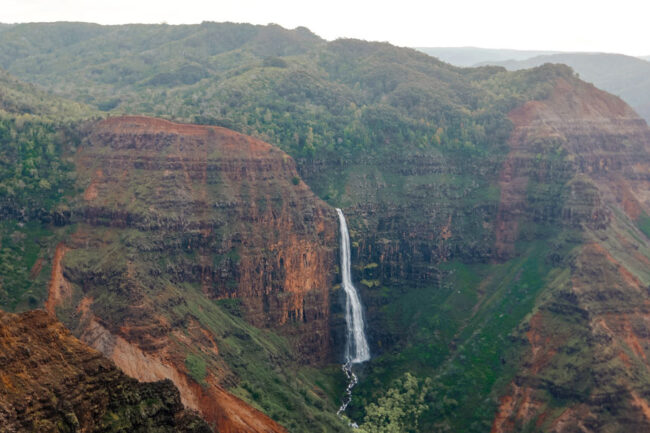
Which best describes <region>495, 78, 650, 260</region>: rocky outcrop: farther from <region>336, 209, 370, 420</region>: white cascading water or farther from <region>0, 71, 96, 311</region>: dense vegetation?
<region>0, 71, 96, 311</region>: dense vegetation

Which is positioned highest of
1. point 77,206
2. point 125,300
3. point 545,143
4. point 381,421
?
point 545,143

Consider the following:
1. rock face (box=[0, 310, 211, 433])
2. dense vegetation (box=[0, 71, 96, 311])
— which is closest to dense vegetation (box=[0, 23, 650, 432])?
dense vegetation (box=[0, 71, 96, 311])

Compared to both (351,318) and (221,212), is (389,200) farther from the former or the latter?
(221,212)

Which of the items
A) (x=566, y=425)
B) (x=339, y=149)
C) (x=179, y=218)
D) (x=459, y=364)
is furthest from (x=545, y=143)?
(x=179, y=218)

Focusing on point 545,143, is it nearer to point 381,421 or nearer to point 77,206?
point 381,421

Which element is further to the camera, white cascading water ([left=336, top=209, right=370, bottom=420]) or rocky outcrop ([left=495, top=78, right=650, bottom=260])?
rocky outcrop ([left=495, top=78, right=650, bottom=260])

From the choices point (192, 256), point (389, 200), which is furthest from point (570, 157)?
point (192, 256)
